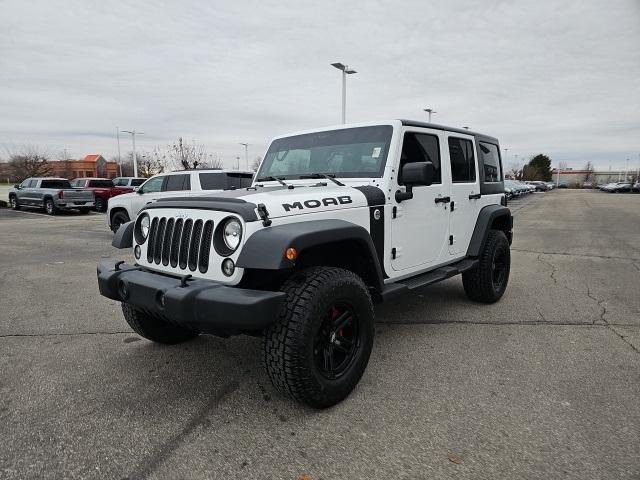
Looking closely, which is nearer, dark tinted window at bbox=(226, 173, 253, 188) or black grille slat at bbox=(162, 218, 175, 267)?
black grille slat at bbox=(162, 218, 175, 267)

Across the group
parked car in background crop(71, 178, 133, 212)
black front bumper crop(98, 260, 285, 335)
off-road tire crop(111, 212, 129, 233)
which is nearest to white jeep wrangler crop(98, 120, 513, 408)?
black front bumper crop(98, 260, 285, 335)

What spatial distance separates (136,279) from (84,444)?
37.5 inches

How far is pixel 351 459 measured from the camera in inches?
92.9

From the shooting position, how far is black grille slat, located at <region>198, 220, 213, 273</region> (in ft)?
9.10

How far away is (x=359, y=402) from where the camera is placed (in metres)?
2.94

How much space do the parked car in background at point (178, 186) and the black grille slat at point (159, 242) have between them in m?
6.62

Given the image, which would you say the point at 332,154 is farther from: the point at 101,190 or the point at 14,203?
the point at 14,203

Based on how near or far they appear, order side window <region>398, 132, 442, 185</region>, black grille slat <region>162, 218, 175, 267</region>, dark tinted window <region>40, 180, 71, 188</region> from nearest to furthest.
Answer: black grille slat <region>162, 218, 175, 267</region>
side window <region>398, 132, 442, 185</region>
dark tinted window <region>40, 180, 71, 188</region>

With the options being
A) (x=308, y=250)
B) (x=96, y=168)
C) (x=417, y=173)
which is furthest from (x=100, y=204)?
(x=96, y=168)

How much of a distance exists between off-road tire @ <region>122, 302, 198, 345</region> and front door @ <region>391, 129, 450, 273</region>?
→ 193 cm

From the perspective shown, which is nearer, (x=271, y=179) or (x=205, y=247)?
(x=205, y=247)

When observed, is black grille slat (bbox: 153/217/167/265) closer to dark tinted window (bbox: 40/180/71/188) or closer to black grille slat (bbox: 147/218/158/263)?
black grille slat (bbox: 147/218/158/263)

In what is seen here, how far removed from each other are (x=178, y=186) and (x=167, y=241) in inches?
317

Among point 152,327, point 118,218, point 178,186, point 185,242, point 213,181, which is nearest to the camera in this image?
point 185,242
